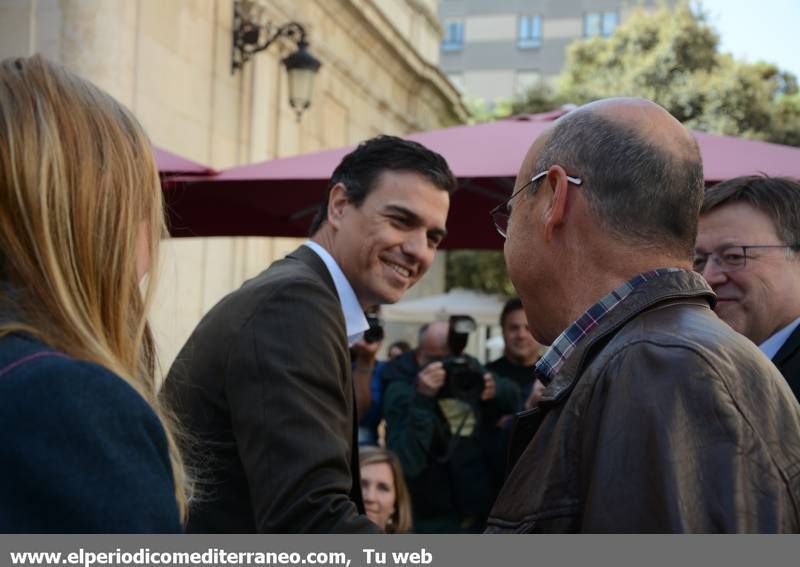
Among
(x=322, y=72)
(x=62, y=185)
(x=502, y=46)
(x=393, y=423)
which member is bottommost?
(x=393, y=423)

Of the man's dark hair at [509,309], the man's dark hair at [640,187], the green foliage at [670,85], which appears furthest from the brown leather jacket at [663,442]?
the green foliage at [670,85]

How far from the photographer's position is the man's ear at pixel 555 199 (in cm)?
196

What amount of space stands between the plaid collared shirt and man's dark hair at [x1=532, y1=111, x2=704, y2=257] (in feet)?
0.23

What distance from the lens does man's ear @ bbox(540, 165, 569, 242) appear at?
1.96 metres

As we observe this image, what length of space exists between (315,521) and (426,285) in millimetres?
18192

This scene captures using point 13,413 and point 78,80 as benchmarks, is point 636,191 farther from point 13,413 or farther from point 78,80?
point 13,413

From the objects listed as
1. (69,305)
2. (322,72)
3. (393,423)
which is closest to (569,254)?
(69,305)

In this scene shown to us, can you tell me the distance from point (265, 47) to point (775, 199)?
776 centimetres

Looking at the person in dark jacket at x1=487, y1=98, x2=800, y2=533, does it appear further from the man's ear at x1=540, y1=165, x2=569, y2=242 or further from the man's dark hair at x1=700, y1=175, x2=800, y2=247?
the man's dark hair at x1=700, y1=175, x2=800, y2=247

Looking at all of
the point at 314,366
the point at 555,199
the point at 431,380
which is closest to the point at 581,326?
the point at 555,199

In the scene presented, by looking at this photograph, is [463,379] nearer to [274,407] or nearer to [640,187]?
[274,407]

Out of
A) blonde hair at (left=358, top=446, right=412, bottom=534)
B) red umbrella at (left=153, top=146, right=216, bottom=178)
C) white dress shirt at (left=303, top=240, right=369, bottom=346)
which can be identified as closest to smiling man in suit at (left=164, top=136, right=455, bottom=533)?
white dress shirt at (left=303, top=240, right=369, bottom=346)

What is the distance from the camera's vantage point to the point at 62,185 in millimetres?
1556

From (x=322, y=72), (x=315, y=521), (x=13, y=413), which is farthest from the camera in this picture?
(x=322, y=72)
